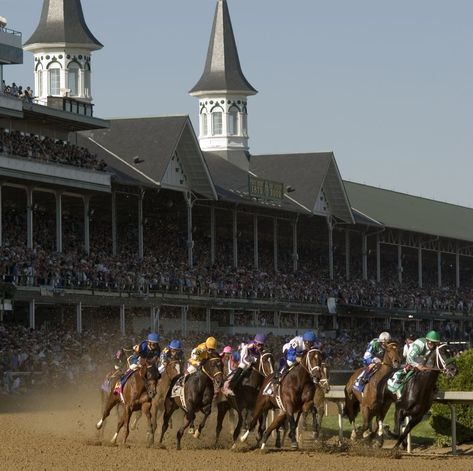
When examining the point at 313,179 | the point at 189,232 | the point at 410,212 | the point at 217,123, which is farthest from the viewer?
the point at 410,212

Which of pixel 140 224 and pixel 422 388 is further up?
pixel 140 224

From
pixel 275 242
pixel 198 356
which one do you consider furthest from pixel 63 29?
pixel 198 356

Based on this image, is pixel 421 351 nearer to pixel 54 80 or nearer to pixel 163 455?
pixel 163 455

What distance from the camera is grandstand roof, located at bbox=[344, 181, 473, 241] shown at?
6762cm

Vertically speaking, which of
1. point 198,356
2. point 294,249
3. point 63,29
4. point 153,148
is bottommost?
point 198,356

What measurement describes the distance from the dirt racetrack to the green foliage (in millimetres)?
440

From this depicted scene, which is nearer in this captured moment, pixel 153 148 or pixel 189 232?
pixel 189 232

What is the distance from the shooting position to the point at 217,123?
71.8 m

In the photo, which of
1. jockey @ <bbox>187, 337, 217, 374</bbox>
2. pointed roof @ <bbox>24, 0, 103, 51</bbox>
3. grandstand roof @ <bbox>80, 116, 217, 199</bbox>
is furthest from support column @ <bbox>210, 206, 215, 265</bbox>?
jockey @ <bbox>187, 337, 217, 374</bbox>

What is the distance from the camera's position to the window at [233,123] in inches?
2785

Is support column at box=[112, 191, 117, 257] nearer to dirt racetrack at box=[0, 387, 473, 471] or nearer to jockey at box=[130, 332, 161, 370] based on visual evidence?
dirt racetrack at box=[0, 387, 473, 471]

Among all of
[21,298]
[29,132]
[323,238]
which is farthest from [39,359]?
[323,238]

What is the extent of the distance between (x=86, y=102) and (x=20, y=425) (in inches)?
1097

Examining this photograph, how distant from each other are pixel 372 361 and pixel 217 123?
47.5m
